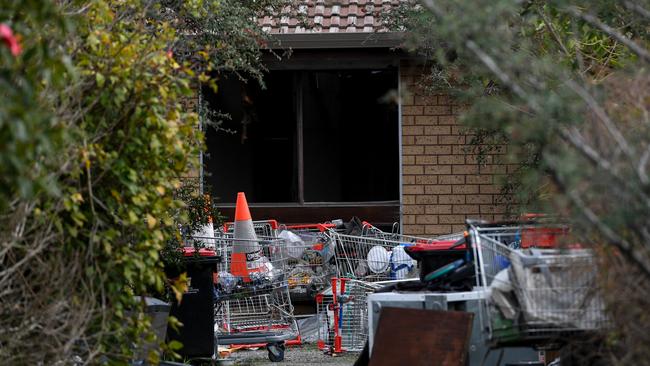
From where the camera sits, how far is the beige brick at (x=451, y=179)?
15.1 metres

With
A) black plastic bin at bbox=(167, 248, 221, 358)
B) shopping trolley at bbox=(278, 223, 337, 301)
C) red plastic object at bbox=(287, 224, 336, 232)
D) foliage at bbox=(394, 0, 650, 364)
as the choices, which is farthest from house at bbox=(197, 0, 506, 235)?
foliage at bbox=(394, 0, 650, 364)

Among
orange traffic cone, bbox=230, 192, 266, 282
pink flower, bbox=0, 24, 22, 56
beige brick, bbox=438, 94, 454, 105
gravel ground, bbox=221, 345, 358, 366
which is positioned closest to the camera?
pink flower, bbox=0, 24, 22, 56

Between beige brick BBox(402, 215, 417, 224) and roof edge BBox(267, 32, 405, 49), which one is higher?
roof edge BBox(267, 32, 405, 49)

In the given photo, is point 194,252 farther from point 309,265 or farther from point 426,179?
point 426,179

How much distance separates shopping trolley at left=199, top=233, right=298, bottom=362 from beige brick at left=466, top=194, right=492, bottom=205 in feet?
11.8

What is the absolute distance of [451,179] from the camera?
1513 cm

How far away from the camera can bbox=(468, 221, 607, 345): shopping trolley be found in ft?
18.9

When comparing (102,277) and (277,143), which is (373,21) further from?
(102,277)

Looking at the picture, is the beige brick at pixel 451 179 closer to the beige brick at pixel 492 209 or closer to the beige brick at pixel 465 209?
the beige brick at pixel 465 209

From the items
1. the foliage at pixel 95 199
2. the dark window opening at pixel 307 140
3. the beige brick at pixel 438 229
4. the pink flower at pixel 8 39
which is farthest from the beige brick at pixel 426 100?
the pink flower at pixel 8 39

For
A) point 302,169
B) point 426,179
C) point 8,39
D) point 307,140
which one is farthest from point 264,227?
point 8,39

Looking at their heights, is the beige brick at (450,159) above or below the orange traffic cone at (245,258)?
above

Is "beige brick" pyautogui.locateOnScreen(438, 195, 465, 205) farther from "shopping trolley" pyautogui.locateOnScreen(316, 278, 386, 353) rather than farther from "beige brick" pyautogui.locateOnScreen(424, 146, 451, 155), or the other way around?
"shopping trolley" pyautogui.locateOnScreen(316, 278, 386, 353)

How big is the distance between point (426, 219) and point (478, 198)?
79 cm
